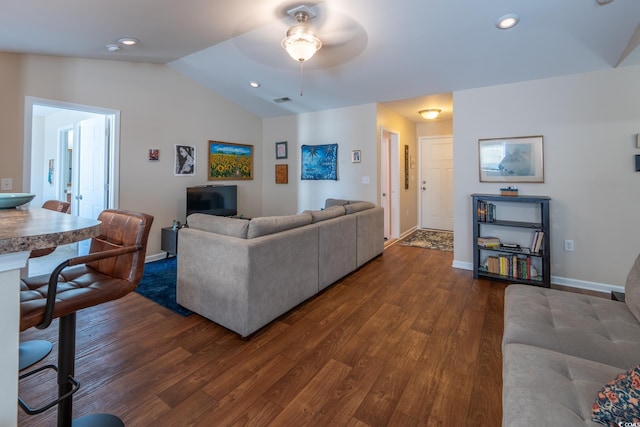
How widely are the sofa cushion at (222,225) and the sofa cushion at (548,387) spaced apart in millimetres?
1806

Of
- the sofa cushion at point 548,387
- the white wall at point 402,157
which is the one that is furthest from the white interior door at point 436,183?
the sofa cushion at point 548,387

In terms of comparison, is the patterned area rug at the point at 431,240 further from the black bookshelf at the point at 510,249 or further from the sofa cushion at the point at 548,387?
the sofa cushion at the point at 548,387

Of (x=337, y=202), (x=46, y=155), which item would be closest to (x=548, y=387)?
(x=337, y=202)

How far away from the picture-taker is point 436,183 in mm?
6344

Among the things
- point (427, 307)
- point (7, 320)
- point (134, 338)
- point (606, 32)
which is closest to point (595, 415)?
point (7, 320)

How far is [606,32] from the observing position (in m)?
2.55

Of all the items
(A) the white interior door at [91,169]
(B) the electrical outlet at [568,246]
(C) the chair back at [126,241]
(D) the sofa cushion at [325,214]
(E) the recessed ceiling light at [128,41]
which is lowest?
(B) the electrical outlet at [568,246]

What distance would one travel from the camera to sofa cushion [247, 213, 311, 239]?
2.26m

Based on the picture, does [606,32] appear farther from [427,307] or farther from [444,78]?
[427,307]

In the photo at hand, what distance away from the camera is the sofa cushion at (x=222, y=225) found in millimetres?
2270

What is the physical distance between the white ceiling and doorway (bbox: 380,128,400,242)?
1.47 meters

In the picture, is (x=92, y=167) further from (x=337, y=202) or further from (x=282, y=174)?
(x=337, y=202)

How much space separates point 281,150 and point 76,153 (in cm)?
328

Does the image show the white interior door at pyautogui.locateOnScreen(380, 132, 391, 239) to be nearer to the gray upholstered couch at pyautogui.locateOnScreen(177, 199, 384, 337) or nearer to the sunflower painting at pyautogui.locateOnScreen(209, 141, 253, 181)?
the sunflower painting at pyautogui.locateOnScreen(209, 141, 253, 181)
